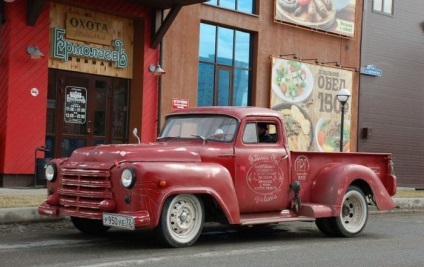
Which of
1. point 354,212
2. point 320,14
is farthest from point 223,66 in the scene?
point 354,212

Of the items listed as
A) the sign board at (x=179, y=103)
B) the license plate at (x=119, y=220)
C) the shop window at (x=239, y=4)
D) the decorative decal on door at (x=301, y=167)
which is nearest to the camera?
the license plate at (x=119, y=220)

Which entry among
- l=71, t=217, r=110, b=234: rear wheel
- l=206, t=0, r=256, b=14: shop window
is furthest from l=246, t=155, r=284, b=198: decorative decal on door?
l=206, t=0, r=256, b=14: shop window

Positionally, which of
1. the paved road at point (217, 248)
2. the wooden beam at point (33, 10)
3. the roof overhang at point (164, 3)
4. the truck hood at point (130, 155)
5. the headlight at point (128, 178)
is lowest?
the paved road at point (217, 248)

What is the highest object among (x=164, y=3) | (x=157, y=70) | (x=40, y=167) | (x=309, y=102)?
(x=164, y=3)

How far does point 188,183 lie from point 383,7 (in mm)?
17881

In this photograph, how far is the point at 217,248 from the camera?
8070 millimetres

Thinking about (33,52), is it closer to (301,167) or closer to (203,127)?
(203,127)

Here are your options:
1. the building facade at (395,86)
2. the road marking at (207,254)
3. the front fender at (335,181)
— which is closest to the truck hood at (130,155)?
the road marking at (207,254)

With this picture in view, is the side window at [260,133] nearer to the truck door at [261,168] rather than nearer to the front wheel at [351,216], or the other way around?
the truck door at [261,168]

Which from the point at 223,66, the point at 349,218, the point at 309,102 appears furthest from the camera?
the point at 309,102

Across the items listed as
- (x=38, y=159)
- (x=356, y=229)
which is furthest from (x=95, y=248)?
(x=38, y=159)

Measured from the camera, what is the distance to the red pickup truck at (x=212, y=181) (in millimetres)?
7473

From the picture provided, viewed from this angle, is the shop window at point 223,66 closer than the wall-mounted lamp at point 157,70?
No

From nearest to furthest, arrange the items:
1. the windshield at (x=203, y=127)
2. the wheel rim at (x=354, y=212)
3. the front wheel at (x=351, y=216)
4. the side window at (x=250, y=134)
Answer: the windshield at (x=203, y=127)
the side window at (x=250, y=134)
the front wheel at (x=351, y=216)
the wheel rim at (x=354, y=212)
